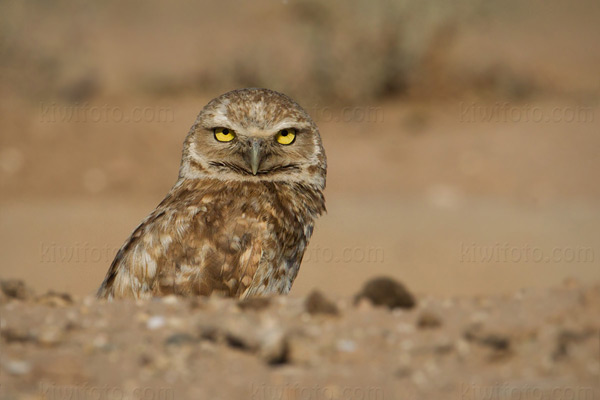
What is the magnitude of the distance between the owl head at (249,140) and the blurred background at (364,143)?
17.7 feet

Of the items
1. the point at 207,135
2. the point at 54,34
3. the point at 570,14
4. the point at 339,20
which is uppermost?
the point at 570,14

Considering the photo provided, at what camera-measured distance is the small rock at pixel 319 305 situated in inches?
142

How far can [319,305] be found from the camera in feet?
11.9

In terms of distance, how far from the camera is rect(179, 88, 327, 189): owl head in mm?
5289

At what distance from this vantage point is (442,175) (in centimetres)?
1488

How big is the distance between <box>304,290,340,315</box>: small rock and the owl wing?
3.27 feet

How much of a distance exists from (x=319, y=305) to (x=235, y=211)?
1.30 metres

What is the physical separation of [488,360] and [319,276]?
26.9 feet

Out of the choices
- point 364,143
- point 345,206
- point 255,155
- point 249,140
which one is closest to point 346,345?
point 255,155

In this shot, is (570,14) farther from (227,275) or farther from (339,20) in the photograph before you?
(227,275)

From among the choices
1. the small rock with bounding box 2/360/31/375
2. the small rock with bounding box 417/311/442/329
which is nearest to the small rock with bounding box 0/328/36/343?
the small rock with bounding box 2/360/31/375

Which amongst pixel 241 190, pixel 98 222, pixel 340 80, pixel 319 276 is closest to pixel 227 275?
pixel 241 190

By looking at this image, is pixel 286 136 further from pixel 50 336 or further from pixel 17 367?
pixel 17 367

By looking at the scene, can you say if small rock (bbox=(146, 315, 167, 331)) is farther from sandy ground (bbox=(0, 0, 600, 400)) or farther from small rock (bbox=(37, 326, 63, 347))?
small rock (bbox=(37, 326, 63, 347))
